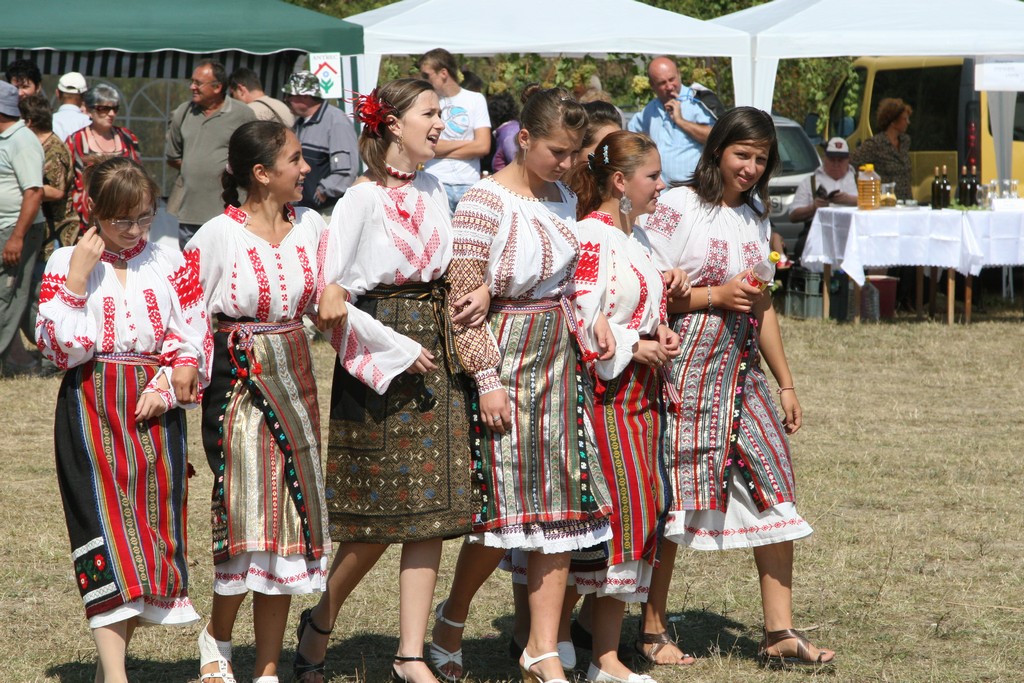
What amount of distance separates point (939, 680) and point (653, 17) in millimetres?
8581

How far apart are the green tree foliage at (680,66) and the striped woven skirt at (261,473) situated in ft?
45.8

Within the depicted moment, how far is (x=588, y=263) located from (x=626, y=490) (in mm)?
619

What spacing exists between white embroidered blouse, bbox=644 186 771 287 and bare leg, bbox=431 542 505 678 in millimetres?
956

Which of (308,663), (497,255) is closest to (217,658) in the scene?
(308,663)

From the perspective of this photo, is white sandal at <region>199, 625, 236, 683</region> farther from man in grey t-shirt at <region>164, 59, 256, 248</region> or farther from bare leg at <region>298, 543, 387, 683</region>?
man in grey t-shirt at <region>164, 59, 256, 248</region>

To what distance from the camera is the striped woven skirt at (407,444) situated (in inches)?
136

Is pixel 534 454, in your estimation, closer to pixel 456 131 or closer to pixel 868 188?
pixel 456 131

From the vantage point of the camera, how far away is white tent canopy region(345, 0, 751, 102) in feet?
36.8

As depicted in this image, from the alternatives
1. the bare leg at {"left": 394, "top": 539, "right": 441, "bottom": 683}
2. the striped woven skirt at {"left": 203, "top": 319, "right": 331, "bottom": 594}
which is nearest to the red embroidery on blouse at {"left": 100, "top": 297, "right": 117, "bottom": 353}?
the striped woven skirt at {"left": 203, "top": 319, "right": 331, "bottom": 594}

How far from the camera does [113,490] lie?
3287 mm

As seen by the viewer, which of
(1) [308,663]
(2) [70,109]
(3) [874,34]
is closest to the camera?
(1) [308,663]

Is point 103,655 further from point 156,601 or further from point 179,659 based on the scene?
point 179,659

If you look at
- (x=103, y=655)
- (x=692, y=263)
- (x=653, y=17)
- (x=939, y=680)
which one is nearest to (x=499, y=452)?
(x=692, y=263)

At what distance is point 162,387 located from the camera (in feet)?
10.9
